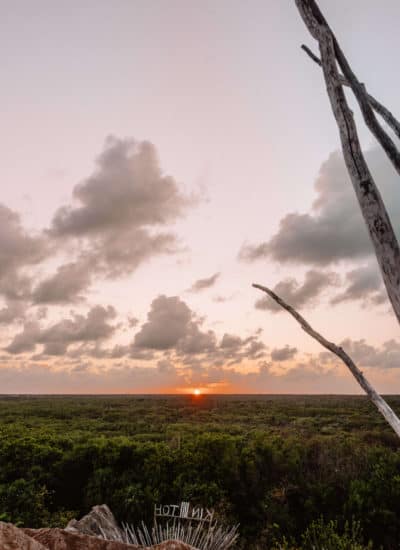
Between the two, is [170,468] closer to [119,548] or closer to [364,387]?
[119,548]

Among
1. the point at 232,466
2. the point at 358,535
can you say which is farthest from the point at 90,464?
the point at 358,535

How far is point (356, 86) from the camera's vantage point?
1.42 metres

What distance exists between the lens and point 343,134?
1.28 m

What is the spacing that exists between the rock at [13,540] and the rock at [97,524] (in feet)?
13.7

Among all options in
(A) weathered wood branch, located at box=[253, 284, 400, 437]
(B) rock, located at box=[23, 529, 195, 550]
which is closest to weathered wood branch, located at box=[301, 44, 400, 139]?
(A) weathered wood branch, located at box=[253, 284, 400, 437]

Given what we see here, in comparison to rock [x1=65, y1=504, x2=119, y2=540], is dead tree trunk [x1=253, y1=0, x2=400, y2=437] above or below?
above

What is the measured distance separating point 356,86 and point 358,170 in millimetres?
388

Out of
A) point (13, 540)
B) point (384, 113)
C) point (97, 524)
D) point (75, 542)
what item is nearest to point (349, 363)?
point (384, 113)

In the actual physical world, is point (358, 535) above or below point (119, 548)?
below

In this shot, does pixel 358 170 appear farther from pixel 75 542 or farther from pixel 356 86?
pixel 75 542

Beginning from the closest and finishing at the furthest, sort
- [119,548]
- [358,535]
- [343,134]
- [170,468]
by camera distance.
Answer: [343,134] → [119,548] → [358,535] → [170,468]

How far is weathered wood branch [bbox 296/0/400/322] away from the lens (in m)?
1.13

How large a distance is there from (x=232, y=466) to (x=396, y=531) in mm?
3682

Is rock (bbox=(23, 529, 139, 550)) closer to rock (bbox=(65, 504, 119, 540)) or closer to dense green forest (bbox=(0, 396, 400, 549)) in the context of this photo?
rock (bbox=(65, 504, 119, 540))
